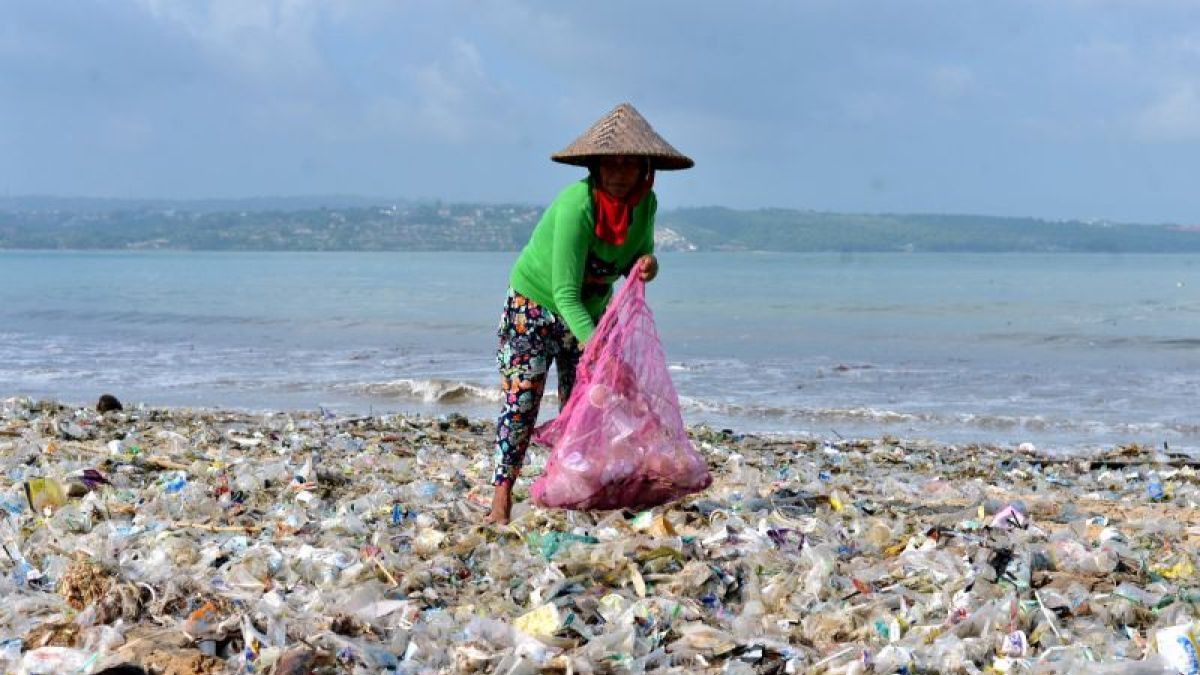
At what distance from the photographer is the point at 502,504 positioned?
5.18 m

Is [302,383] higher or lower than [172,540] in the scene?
lower

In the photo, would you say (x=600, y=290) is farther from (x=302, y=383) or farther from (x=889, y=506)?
(x=302, y=383)

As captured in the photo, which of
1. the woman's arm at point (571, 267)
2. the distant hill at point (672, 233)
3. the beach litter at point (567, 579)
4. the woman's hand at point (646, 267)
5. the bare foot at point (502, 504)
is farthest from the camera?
the distant hill at point (672, 233)

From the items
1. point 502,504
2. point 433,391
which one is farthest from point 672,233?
point 502,504

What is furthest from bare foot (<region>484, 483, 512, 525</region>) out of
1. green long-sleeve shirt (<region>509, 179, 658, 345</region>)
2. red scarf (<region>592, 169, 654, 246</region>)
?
red scarf (<region>592, 169, 654, 246</region>)

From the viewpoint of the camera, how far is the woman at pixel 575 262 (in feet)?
15.3

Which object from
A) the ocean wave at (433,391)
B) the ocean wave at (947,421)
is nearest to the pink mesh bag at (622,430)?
the ocean wave at (947,421)

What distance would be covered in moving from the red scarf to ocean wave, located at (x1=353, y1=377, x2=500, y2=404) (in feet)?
33.0

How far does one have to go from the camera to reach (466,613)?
12.7 feet

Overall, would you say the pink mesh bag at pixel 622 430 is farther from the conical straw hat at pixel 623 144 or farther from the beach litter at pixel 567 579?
the conical straw hat at pixel 623 144

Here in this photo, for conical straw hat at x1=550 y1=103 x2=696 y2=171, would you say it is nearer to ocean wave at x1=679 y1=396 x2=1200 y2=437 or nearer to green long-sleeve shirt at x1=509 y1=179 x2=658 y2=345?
green long-sleeve shirt at x1=509 y1=179 x2=658 y2=345

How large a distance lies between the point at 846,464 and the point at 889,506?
3.22 m

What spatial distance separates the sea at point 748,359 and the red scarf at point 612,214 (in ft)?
23.8

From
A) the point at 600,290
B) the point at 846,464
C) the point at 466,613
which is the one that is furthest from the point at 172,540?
the point at 846,464
